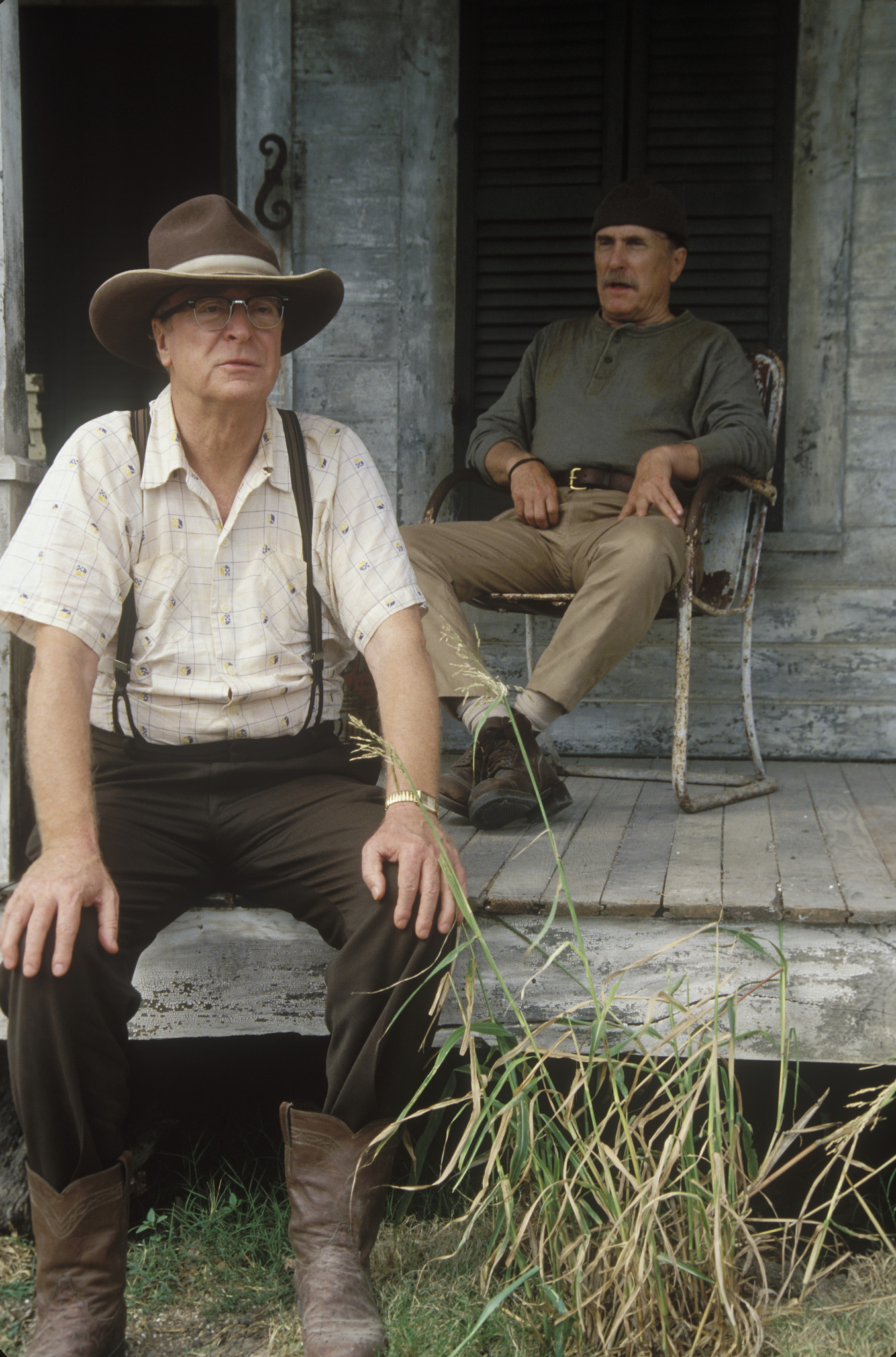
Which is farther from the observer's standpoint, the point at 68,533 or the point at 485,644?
the point at 485,644

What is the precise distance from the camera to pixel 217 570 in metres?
1.98

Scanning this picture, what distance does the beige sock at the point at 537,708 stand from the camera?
105 inches

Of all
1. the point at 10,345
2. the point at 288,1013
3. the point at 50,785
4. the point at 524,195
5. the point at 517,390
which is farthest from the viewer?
the point at 524,195

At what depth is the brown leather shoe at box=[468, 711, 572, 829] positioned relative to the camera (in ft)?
8.49

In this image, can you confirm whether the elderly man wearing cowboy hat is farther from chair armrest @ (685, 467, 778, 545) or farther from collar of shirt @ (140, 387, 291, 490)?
chair armrest @ (685, 467, 778, 545)

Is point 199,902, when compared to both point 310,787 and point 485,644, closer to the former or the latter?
point 310,787

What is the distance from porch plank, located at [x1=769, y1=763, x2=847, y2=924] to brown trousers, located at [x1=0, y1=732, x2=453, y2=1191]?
71 cm

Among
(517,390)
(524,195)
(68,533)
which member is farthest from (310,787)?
(524,195)

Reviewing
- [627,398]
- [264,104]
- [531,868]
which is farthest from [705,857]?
[264,104]

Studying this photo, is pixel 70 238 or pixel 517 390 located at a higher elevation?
pixel 70 238

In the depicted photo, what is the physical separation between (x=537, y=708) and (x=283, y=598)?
0.85 m

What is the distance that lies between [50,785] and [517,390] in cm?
216

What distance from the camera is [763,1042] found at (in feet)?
6.74

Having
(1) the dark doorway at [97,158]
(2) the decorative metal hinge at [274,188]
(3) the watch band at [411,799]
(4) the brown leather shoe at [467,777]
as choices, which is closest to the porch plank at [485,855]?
(4) the brown leather shoe at [467,777]
